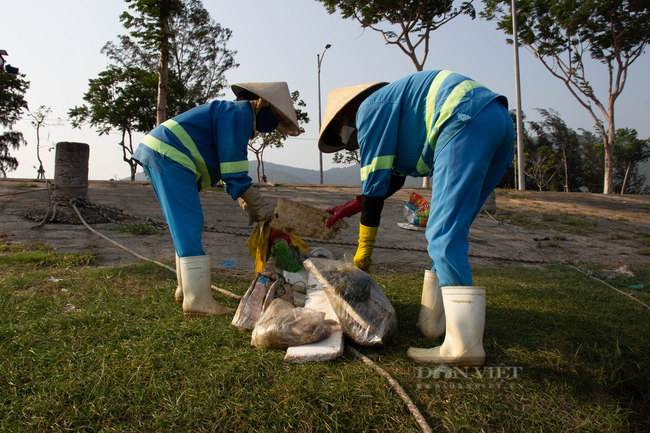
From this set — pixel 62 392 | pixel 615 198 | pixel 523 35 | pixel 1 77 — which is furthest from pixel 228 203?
pixel 1 77

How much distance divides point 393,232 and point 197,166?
4755mm

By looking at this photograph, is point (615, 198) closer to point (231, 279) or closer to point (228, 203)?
point (228, 203)

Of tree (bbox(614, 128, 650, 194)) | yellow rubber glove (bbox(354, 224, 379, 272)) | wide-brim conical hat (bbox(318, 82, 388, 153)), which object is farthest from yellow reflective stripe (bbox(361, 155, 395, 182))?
tree (bbox(614, 128, 650, 194))

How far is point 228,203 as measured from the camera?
9000 millimetres

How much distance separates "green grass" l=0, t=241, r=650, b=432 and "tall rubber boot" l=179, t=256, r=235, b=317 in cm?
11

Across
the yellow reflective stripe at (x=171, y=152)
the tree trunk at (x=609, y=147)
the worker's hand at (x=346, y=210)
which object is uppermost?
the tree trunk at (x=609, y=147)

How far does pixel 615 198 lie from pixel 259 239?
13.2 metres

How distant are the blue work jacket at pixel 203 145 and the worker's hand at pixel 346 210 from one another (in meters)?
0.79

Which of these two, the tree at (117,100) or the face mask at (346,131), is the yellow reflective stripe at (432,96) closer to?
the face mask at (346,131)

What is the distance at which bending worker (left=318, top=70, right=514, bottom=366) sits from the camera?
2.02 metres

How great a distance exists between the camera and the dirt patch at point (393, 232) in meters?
5.10

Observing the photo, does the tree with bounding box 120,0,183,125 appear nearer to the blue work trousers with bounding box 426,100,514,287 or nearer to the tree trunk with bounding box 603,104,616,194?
the blue work trousers with bounding box 426,100,514,287

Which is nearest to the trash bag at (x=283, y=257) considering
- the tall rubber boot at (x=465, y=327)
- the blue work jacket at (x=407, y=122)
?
the blue work jacket at (x=407, y=122)

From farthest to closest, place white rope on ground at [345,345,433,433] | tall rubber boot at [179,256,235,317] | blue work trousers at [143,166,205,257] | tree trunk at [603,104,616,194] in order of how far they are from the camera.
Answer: tree trunk at [603,104,616,194], blue work trousers at [143,166,205,257], tall rubber boot at [179,256,235,317], white rope on ground at [345,345,433,433]
